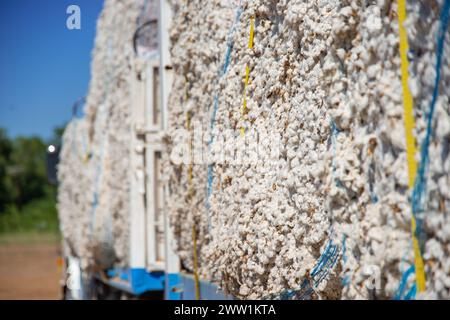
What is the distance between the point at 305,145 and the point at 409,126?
3.41 ft

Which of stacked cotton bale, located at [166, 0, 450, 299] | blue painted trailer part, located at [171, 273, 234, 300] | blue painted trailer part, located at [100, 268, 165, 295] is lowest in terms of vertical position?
blue painted trailer part, located at [100, 268, 165, 295]

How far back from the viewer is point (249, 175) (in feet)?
14.6

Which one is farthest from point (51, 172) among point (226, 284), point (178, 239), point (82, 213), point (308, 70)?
point (308, 70)

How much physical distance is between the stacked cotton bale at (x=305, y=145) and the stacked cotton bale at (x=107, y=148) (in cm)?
232

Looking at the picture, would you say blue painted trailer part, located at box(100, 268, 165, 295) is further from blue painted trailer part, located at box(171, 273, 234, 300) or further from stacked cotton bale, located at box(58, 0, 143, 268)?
blue painted trailer part, located at box(171, 273, 234, 300)

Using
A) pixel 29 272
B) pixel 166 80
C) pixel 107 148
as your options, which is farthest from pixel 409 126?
pixel 29 272

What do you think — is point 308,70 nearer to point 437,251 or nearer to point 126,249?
point 437,251

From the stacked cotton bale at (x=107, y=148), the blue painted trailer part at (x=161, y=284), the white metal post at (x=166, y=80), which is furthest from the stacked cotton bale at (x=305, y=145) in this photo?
the stacked cotton bale at (x=107, y=148)

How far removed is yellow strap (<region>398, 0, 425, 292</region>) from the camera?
8.79ft

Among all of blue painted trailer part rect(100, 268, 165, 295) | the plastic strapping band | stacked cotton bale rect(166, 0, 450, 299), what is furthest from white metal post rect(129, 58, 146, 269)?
the plastic strapping band

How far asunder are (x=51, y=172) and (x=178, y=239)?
322 inches

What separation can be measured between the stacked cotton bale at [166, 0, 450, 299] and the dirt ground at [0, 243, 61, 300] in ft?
38.6

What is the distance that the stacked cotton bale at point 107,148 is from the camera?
821 centimetres

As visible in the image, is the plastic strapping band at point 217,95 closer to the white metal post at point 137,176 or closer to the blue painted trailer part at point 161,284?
the blue painted trailer part at point 161,284
